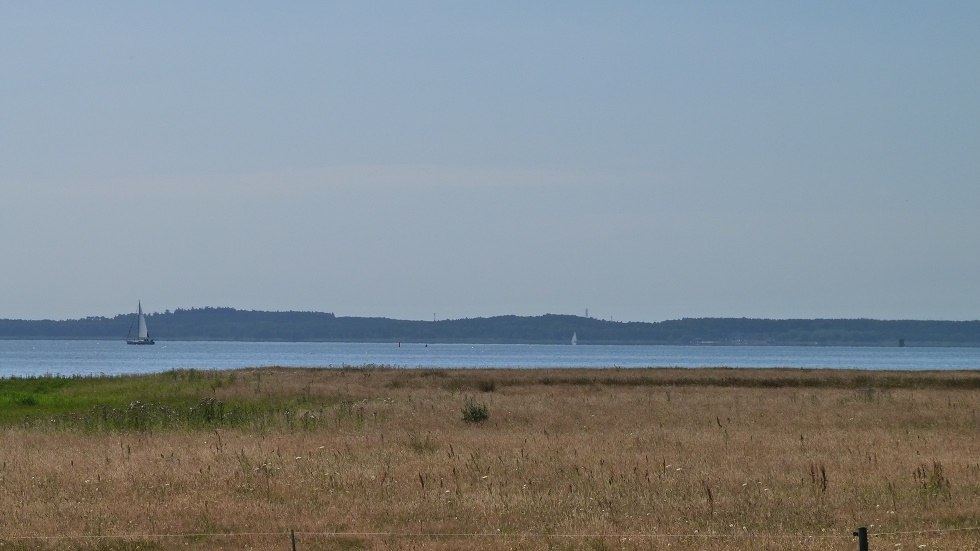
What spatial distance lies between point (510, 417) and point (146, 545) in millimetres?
19275

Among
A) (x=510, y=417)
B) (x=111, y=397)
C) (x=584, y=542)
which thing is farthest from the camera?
(x=111, y=397)

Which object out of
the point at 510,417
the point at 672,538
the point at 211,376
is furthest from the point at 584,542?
the point at 211,376

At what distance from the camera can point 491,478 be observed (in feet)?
67.4

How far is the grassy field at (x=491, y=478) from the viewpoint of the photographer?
1584cm

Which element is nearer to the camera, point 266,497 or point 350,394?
point 266,497

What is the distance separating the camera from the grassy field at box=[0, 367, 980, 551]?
15.8m

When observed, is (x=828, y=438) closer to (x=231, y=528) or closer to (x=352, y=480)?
(x=352, y=480)

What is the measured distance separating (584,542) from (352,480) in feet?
19.9

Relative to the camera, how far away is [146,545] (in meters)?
15.6

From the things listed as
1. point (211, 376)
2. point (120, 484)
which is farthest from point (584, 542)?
point (211, 376)

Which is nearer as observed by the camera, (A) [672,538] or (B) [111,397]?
(A) [672,538]

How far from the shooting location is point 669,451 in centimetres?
2447

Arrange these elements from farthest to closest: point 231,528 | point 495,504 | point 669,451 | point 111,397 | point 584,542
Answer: point 111,397, point 669,451, point 495,504, point 231,528, point 584,542

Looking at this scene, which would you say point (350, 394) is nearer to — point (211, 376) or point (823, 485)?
point (211, 376)
